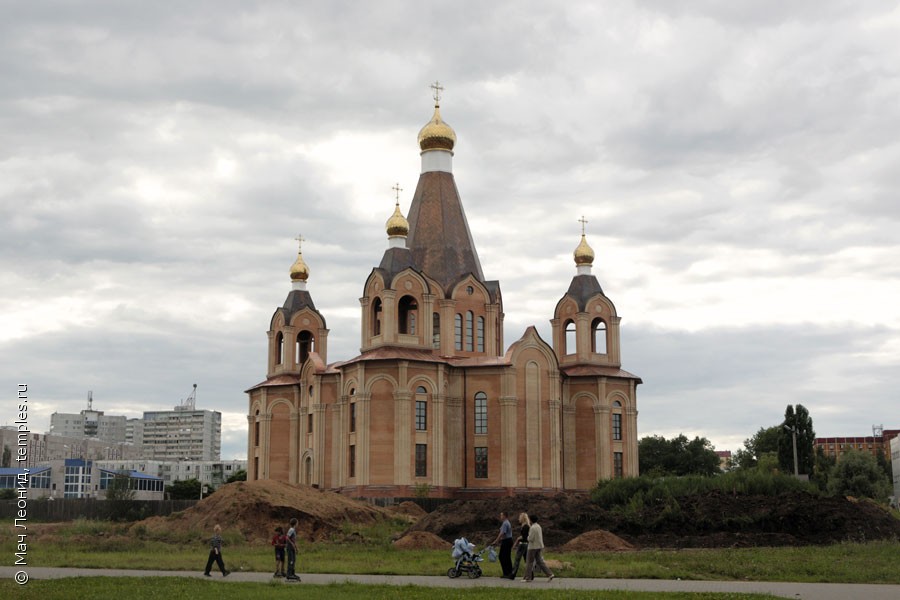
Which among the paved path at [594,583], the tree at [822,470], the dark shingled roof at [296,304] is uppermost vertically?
the dark shingled roof at [296,304]

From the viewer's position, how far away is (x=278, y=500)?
119 feet

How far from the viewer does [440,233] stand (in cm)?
5169

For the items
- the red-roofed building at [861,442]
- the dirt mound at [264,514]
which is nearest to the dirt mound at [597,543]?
the dirt mound at [264,514]

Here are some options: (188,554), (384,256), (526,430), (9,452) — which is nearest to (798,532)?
(188,554)

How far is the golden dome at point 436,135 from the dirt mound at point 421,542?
27820 mm

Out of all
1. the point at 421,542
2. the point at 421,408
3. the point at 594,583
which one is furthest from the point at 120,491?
the point at 594,583

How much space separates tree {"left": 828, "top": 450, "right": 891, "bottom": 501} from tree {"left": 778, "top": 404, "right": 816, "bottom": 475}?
7.21ft

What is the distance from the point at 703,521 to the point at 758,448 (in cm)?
6936

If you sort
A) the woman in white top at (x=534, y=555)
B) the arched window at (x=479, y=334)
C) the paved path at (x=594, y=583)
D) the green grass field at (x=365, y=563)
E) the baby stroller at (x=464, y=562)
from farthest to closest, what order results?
the arched window at (x=479, y=334), the baby stroller at (x=464, y=562), the woman in white top at (x=534, y=555), the green grass field at (x=365, y=563), the paved path at (x=594, y=583)

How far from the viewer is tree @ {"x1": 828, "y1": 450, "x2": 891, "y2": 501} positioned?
67375 millimetres

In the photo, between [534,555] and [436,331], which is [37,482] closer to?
[436,331]

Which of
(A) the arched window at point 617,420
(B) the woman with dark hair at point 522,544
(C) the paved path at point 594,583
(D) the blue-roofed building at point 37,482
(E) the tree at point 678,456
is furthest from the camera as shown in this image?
(D) the blue-roofed building at point 37,482

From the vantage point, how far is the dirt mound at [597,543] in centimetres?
2638

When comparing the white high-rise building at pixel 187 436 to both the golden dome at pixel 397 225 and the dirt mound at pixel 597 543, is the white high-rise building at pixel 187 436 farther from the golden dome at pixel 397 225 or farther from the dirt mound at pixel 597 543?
the dirt mound at pixel 597 543
